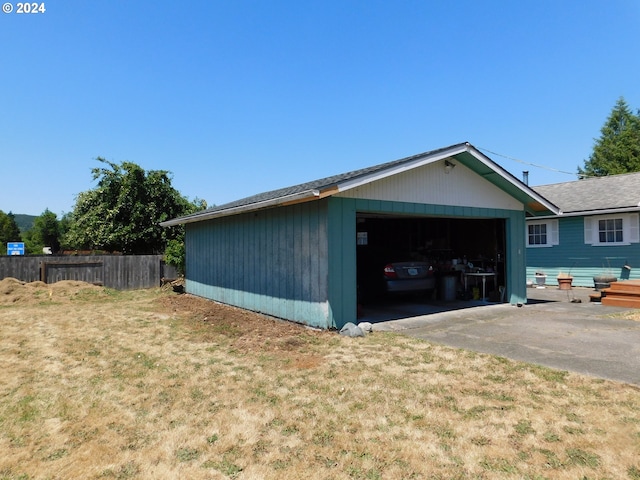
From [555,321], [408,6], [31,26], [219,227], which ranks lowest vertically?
[555,321]

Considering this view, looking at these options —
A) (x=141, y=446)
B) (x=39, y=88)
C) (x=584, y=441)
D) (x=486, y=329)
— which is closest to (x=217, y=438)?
(x=141, y=446)

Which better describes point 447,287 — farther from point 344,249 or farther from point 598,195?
point 598,195

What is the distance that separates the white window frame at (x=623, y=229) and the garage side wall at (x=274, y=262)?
41.1ft

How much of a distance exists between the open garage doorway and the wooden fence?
369 inches

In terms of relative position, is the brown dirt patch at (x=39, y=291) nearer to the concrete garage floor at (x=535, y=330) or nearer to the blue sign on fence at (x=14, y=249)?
the concrete garage floor at (x=535, y=330)

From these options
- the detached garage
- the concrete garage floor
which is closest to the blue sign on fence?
the detached garage

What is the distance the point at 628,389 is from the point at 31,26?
1102 centimetres

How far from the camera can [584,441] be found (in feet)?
9.02

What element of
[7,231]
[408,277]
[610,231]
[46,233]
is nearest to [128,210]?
[408,277]

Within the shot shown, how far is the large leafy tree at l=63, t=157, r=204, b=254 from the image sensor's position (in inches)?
797

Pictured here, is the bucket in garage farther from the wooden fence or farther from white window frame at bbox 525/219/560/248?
the wooden fence

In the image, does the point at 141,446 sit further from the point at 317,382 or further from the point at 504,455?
the point at 504,455

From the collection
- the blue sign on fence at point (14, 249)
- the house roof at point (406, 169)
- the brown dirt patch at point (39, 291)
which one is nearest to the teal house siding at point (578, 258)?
the house roof at point (406, 169)

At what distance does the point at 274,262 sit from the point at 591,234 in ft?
41.9
